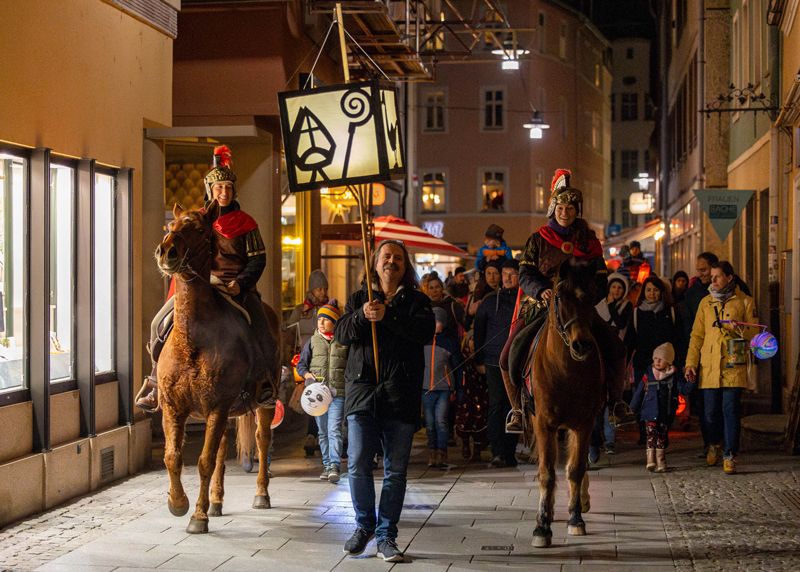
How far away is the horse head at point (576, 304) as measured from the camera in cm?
934

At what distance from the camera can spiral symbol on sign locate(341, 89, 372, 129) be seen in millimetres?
9805

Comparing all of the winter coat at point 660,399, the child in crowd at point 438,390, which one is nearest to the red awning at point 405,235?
the child in crowd at point 438,390

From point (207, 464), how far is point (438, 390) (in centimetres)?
455

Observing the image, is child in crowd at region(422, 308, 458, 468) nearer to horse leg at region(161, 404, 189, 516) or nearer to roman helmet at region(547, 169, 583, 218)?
roman helmet at region(547, 169, 583, 218)

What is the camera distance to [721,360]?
13453 millimetres

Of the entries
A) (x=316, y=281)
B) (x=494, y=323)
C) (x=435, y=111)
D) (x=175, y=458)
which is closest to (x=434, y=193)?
(x=435, y=111)

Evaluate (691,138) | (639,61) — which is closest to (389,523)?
(691,138)

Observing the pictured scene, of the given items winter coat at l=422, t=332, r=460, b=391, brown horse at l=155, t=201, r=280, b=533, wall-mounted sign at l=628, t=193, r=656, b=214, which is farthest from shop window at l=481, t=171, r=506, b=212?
brown horse at l=155, t=201, r=280, b=533

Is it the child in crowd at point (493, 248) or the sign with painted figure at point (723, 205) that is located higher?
the sign with painted figure at point (723, 205)

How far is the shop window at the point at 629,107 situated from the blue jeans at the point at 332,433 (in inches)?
3189

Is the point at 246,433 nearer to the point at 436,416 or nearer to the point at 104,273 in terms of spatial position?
the point at 104,273

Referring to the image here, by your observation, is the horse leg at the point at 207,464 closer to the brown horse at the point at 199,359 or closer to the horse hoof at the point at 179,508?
the brown horse at the point at 199,359

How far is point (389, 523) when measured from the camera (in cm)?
893

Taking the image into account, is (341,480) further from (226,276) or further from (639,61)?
(639,61)
